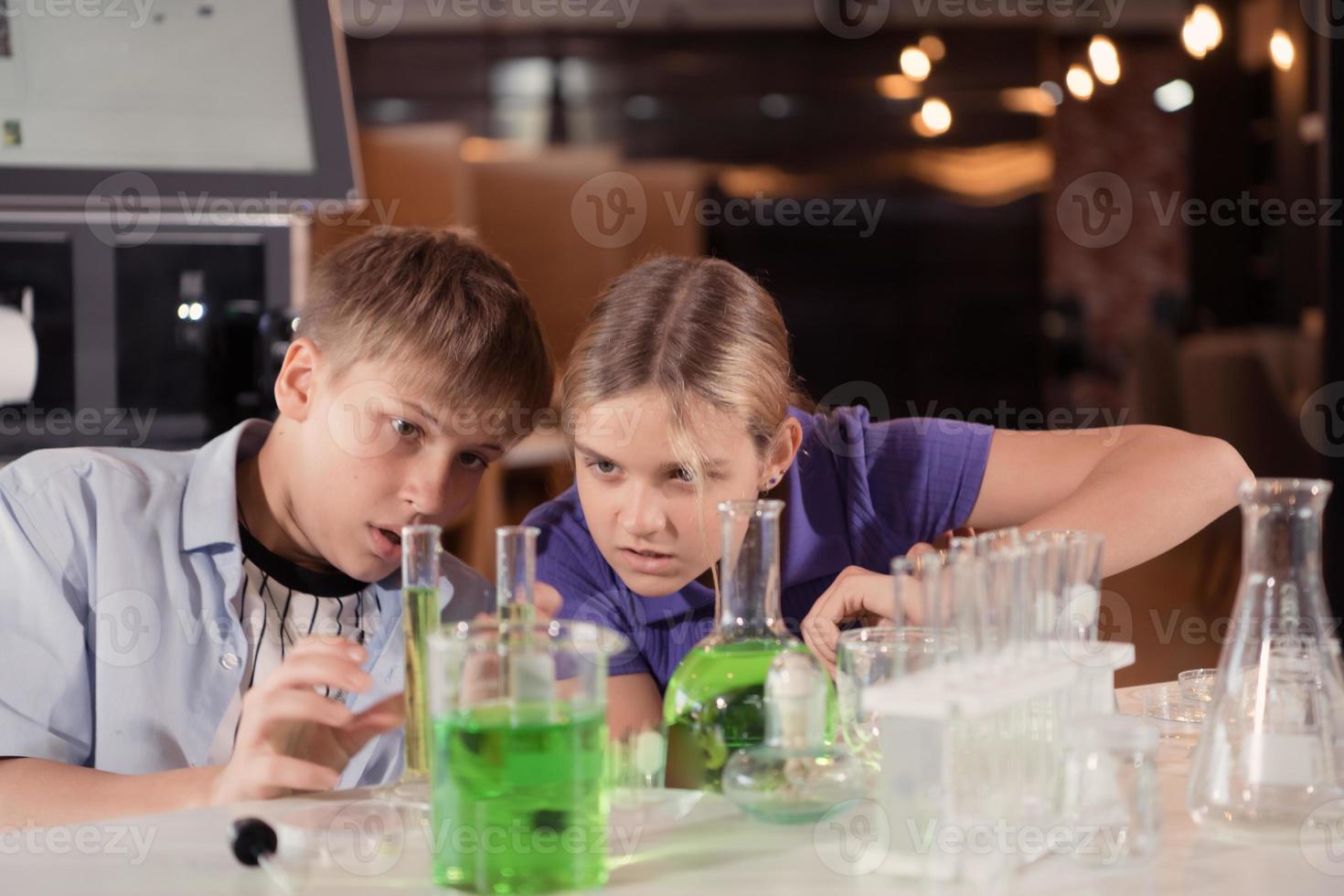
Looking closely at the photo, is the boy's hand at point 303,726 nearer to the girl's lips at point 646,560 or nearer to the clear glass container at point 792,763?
the clear glass container at point 792,763

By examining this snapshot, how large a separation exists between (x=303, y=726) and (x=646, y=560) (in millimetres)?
477

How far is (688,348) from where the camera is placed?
4.33 feet

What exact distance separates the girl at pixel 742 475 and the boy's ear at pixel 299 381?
243mm

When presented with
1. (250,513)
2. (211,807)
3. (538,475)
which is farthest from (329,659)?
(538,475)

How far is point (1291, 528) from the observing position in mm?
770

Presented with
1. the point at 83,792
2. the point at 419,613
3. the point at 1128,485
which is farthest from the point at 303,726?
the point at 1128,485

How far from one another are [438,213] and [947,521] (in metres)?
2.09

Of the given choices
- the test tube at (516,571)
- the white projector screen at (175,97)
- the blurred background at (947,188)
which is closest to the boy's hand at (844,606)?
the test tube at (516,571)

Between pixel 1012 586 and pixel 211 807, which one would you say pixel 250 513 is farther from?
pixel 1012 586

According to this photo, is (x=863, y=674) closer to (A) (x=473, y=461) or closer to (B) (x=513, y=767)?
(B) (x=513, y=767)

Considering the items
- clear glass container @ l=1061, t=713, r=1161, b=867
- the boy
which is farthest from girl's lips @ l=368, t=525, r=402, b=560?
clear glass container @ l=1061, t=713, r=1161, b=867

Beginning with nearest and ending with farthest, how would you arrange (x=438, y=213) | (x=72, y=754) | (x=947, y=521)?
(x=72, y=754), (x=947, y=521), (x=438, y=213)

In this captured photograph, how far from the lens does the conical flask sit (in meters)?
0.76

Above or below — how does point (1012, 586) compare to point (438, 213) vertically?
below
